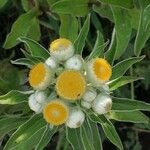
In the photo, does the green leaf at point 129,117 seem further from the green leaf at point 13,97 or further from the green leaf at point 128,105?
the green leaf at point 13,97

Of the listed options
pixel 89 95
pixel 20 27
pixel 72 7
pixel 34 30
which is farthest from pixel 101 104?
pixel 34 30

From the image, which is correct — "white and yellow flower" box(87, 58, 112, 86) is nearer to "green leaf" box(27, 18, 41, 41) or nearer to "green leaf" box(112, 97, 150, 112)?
"green leaf" box(112, 97, 150, 112)

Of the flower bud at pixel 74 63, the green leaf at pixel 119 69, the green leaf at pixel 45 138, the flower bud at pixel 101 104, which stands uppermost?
the flower bud at pixel 74 63

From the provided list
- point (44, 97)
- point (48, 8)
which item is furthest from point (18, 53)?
point (44, 97)

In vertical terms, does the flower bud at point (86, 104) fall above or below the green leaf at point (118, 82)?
above

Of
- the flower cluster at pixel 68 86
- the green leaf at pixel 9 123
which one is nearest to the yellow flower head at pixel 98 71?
the flower cluster at pixel 68 86

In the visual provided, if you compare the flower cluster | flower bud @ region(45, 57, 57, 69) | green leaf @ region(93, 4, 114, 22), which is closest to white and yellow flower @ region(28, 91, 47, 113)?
the flower cluster

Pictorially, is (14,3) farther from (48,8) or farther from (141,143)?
(141,143)
